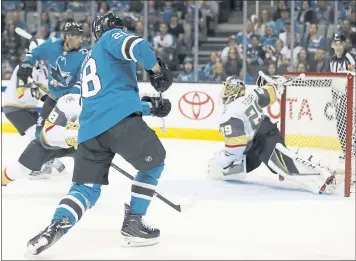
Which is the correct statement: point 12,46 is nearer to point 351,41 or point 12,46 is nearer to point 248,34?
point 248,34

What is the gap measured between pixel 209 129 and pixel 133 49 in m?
4.69

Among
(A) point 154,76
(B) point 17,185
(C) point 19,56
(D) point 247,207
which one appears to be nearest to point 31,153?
(B) point 17,185

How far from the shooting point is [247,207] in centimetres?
495

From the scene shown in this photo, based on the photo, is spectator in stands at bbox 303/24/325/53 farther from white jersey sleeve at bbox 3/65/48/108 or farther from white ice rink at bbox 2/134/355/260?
white jersey sleeve at bbox 3/65/48/108

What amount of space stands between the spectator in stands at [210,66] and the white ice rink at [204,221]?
109 inches

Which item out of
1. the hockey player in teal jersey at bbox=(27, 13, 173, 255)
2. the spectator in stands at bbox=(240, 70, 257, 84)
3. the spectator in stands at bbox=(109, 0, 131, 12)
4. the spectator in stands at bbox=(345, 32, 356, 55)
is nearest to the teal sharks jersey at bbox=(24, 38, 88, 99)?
the hockey player in teal jersey at bbox=(27, 13, 173, 255)

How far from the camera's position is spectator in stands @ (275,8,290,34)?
8.90 meters

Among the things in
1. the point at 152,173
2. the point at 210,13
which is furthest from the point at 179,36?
the point at 152,173

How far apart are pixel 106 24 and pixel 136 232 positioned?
0.95 metres

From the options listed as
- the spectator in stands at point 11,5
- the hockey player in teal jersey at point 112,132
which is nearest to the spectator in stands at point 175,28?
the spectator in stands at point 11,5

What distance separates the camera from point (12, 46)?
9672 millimetres

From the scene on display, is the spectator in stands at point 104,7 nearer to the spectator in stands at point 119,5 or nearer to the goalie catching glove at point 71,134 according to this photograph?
the spectator in stands at point 119,5

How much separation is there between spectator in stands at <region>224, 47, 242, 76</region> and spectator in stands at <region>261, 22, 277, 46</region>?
0.32 meters

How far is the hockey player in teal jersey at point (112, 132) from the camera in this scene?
3768mm
